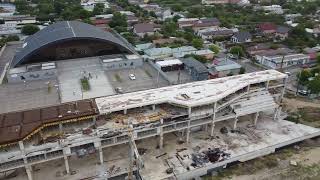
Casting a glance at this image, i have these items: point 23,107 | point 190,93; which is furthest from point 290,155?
point 23,107

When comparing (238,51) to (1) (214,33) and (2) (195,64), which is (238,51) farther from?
(2) (195,64)

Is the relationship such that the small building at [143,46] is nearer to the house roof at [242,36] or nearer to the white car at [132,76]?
the white car at [132,76]

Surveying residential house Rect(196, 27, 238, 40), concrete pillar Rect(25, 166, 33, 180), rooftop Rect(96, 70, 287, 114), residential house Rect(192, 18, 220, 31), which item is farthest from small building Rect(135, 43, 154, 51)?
concrete pillar Rect(25, 166, 33, 180)

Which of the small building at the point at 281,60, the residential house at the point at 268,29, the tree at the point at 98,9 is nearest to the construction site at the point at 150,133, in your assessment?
the small building at the point at 281,60

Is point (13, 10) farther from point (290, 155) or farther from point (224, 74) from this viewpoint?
point (290, 155)

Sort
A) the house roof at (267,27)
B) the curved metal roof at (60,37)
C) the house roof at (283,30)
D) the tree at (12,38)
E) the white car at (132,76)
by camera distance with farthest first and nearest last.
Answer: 1. the house roof at (267,27)
2. the house roof at (283,30)
3. the tree at (12,38)
4. the curved metal roof at (60,37)
5. the white car at (132,76)

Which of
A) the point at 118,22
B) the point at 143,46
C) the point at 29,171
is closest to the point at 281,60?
the point at 143,46
